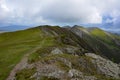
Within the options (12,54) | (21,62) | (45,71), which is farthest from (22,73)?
(12,54)

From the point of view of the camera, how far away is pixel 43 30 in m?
→ 142

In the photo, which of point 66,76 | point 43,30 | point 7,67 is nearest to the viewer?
point 66,76

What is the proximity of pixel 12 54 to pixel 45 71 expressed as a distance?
27.0 metres

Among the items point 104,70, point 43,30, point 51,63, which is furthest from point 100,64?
point 43,30

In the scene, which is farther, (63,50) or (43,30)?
(43,30)

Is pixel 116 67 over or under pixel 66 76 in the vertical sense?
under

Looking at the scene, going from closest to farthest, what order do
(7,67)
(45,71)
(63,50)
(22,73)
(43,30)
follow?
1. (45,71)
2. (22,73)
3. (7,67)
4. (63,50)
5. (43,30)

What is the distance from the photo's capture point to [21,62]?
61625 millimetres

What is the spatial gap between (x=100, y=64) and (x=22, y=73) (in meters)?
22.8

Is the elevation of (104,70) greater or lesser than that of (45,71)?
lesser

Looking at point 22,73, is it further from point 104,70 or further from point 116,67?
point 116,67

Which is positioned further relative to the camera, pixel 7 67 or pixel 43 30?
pixel 43 30

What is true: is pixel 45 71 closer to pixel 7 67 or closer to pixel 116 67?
pixel 7 67

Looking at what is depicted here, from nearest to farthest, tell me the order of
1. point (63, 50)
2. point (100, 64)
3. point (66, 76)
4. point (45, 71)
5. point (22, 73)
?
point (66, 76) < point (45, 71) < point (22, 73) < point (100, 64) < point (63, 50)
